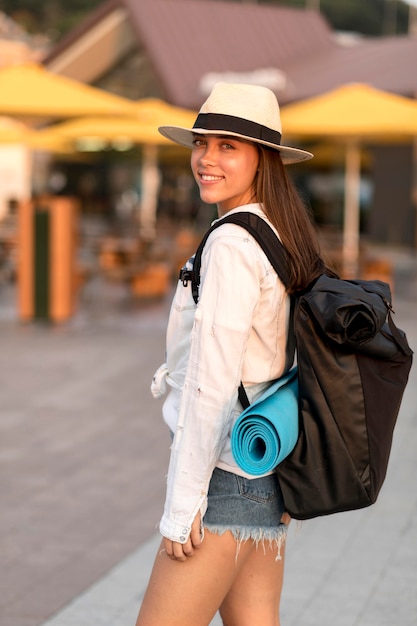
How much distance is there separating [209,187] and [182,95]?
21944 mm

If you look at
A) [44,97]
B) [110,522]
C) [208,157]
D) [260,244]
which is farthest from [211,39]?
[260,244]

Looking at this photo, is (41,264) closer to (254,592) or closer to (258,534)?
(254,592)

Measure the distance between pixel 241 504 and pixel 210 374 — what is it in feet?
1.10

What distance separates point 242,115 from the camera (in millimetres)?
2633

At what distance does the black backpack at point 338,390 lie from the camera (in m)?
2.46

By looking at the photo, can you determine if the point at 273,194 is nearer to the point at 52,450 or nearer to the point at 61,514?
the point at 61,514

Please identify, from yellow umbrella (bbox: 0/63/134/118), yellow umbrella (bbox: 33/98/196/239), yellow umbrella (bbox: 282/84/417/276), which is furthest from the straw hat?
yellow umbrella (bbox: 33/98/196/239)

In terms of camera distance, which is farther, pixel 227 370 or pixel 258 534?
pixel 258 534

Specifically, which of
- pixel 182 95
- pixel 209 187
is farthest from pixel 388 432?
pixel 182 95

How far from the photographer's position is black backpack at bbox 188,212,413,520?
2455 mm

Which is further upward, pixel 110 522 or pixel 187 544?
pixel 187 544

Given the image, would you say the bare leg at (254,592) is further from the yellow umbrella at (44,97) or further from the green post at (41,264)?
the yellow umbrella at (44,97)

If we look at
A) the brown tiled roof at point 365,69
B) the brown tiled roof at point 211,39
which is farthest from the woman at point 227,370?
the brown tiled roof at point 211,39

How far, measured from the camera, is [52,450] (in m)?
6.83
